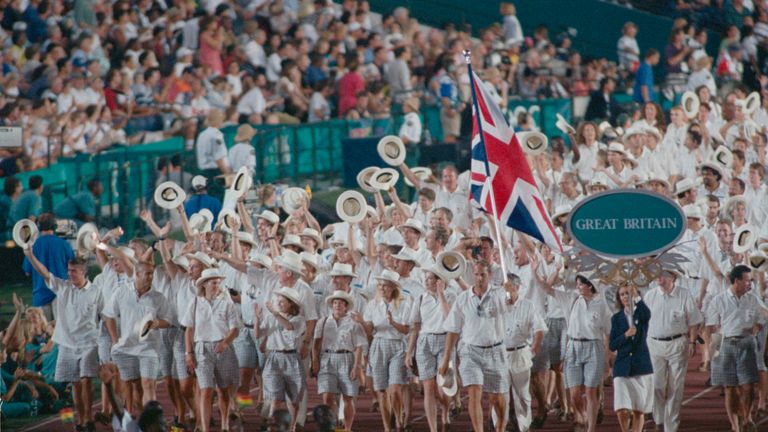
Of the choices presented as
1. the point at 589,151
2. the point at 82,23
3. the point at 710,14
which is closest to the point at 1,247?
the point at 82,23

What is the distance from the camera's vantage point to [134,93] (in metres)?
25.5

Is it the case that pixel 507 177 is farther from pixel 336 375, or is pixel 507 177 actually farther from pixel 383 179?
pixel 383 179

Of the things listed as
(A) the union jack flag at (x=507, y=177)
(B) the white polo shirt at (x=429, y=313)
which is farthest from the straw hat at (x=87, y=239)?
(A) the union jack flag at (x=507, y=177)

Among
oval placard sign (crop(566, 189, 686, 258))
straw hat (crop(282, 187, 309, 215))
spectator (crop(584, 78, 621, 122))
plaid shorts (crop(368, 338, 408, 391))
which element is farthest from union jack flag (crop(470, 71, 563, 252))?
spectator (crop(584, 78, 621, 122))

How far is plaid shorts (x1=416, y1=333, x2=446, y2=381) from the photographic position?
16188 millimetres

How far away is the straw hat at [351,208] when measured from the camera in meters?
18.0

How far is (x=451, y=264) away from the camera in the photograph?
1606 centimetres

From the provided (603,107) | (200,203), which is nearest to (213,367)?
(200,203)

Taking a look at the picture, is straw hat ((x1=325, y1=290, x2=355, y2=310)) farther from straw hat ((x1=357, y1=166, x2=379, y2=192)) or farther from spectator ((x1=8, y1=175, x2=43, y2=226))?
spectator ((x1=8, y1=175, x2=43, y2=226))

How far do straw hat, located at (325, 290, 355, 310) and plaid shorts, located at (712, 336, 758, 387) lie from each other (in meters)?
3.67

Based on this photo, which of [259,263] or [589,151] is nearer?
[259,263]

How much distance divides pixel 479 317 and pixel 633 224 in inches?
97.6

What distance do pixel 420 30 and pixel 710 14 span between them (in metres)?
6.21

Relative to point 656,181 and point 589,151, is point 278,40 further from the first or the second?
point 656,181
